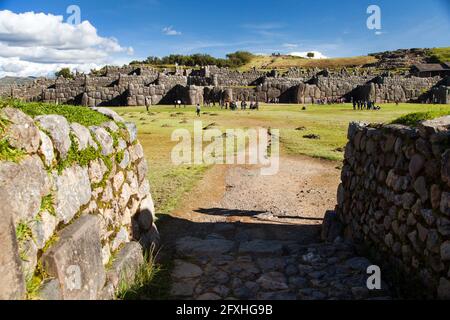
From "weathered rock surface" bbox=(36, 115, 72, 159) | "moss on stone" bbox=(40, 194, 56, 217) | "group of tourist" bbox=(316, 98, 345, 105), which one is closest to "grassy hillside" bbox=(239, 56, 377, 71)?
"group of tourist" bbox=(316, 98, 345, 105)

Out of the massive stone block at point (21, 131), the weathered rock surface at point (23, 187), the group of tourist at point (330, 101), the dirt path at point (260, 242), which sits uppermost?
the group of tourist at point (330, 101)

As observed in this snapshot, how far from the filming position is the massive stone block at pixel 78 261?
4.05 meters

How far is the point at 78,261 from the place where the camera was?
4.48 metres

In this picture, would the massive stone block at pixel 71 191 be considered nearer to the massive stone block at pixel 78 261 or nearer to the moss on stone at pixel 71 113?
the massive stone block at pixel 78 261

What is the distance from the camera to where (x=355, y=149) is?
851cm

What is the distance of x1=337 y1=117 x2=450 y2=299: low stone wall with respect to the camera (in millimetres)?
4883

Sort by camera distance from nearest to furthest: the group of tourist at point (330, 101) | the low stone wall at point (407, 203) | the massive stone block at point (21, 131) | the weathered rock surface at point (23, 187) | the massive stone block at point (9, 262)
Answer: the massive stone block at point (9, 262) → the weathered rock surface at point (23, 187) → the massive stone block at point (21, 131) → the low stone wall at point (407, 203) → the group of tourist at point (330, 101)
